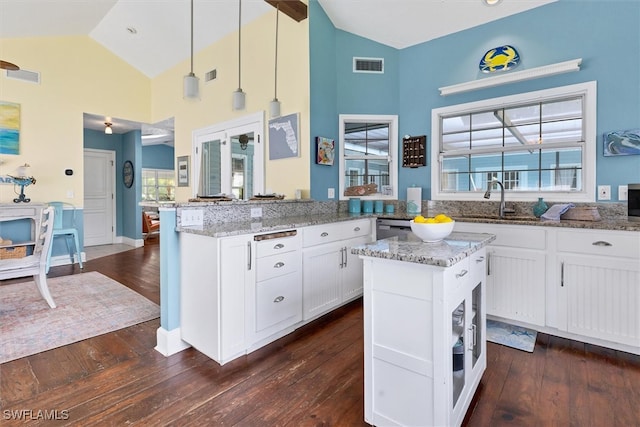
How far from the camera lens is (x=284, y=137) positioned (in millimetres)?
3826

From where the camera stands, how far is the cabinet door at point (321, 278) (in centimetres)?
260

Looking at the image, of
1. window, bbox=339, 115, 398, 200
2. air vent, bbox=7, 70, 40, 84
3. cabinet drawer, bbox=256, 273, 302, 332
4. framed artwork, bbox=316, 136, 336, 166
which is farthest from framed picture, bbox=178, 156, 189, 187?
cabinet drawer, bbox=256, 273, 302, 332

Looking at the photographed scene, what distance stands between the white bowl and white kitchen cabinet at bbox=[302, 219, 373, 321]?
1.13 meters

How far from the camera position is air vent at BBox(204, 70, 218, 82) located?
15.6 ft

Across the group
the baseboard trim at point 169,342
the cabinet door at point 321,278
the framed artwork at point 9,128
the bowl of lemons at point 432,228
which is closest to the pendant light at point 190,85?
the cabinet door at point 321,278

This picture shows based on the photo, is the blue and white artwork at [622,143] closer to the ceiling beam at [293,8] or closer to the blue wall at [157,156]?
the ceiling beam at [293,8]

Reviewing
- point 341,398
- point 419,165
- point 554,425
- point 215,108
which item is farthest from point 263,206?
point 215,108

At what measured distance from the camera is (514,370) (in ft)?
6.56

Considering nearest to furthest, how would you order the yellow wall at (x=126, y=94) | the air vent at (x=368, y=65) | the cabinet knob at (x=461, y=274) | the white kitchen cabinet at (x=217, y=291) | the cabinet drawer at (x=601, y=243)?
the cabinet knob at (x=461, y=274) < the white kitchen cabinet at (x=217, y=291) < the cabinet drawer at (x=601, y=243) < the yellow wall at (x=126, y=94) < the air vent at (x=368, y=65)

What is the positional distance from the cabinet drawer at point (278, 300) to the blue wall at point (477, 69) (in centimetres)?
140

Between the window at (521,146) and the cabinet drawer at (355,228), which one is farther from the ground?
the window at (521,146)

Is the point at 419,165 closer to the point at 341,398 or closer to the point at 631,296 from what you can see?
the point at 631,296

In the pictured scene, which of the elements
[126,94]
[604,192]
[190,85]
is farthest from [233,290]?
[126,94]

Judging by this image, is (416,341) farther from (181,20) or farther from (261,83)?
(181,20)
